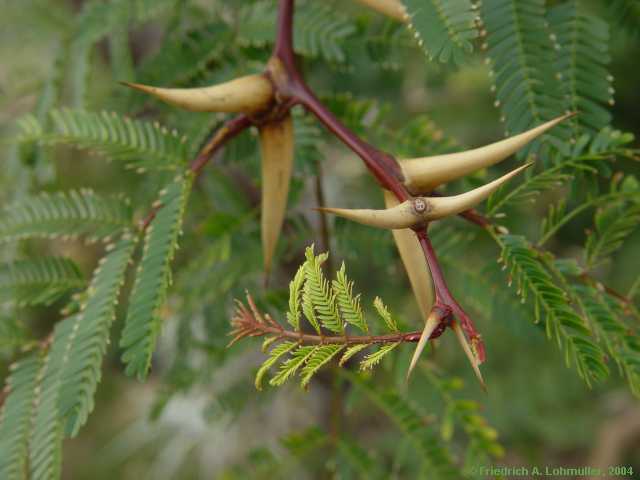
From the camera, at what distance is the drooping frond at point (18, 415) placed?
0.80 m

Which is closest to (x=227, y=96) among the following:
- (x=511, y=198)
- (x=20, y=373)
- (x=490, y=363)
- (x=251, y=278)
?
(x=511, y=198)

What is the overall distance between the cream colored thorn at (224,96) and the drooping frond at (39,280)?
35cm

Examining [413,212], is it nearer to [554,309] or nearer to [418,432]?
[554,309]

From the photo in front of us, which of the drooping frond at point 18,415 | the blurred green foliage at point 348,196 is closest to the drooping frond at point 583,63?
the blurred green foliage at point 348,196

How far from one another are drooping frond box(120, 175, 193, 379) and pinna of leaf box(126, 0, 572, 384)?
0.20 ft

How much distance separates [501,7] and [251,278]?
2.19ft

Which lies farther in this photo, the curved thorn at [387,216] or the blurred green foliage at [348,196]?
the blurred green foliage at [348,196]

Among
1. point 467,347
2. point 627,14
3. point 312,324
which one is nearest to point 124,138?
point 312,324

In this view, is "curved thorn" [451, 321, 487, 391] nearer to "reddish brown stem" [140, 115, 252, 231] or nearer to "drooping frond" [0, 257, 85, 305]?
"reddish brown stem" [140, 115, 252, 231]

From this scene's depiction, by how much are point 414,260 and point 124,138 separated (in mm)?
484

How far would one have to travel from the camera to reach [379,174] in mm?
651

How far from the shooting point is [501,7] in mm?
796

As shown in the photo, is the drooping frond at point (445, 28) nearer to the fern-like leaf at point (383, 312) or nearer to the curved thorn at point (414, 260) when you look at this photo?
the curved thorn at point (414, 260)

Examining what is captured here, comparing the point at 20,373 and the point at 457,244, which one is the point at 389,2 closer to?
the point at 457,244
